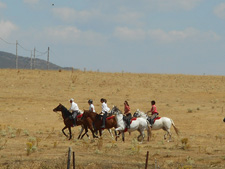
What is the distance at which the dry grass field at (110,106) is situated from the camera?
62.7 feet

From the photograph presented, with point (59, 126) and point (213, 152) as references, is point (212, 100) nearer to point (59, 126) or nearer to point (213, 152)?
point (59, 126)

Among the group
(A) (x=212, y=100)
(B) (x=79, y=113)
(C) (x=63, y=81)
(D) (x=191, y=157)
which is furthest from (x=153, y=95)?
(D) (x=191, y=157)

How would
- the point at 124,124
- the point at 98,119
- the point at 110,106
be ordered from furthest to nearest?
1. the point at 110,106
2. the point at 98,119
3. the point at 124,124

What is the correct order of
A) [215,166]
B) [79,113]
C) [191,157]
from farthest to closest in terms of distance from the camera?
[79,113] → [191,157] → [215,166]

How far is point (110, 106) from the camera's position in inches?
1791

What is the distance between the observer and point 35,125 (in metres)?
36.3

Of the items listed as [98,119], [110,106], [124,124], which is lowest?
[124,124]

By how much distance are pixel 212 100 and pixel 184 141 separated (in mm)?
28069

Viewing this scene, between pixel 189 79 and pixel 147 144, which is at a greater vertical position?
pixel 189 79

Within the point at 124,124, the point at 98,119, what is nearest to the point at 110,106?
the point at 98,119

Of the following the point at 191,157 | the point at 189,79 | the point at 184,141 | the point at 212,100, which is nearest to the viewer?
the point at 191,157

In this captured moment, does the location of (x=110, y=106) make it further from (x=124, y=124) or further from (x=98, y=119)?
(x=124, y=124)

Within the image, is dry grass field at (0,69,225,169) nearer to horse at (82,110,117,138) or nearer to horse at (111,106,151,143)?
horse at (111,106,151,143)

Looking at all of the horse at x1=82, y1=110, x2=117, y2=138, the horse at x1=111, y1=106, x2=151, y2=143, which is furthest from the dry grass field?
the horse at x1=82, y1=110, x2=117, y2=138
